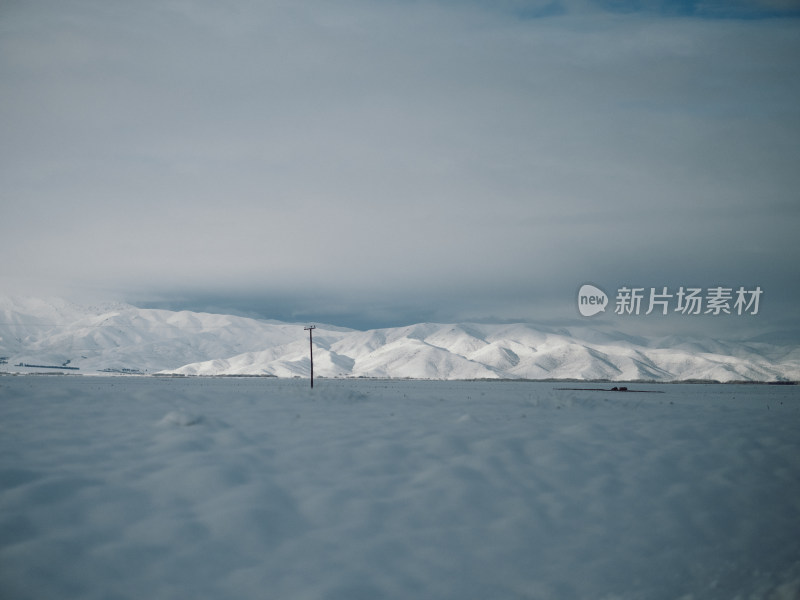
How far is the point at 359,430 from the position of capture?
→ 15875mm

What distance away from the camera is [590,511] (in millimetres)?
11414

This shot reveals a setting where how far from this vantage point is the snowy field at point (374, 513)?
8.50 m

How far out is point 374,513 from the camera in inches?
409

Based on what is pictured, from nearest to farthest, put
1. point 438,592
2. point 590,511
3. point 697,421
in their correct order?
point 438,592, point 590,511, point 697,421

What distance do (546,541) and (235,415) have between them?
1102cm

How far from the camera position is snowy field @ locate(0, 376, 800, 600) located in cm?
850

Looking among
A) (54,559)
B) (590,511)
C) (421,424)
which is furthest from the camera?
(421,424)

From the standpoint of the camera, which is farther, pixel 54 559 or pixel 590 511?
pixel 590 511

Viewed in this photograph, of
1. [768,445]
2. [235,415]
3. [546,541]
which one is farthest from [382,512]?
[768,445]

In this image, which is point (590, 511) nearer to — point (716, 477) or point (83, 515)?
point (716, 477)

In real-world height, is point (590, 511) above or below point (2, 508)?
below

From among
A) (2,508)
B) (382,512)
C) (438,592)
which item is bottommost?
(438,592)

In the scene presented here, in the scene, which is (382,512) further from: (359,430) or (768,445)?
(768,445)

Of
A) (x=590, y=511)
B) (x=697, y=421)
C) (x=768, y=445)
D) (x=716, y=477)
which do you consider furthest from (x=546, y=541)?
(x=697, y=421)
